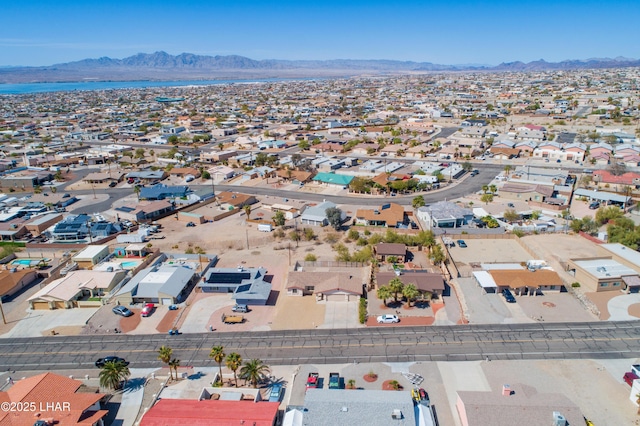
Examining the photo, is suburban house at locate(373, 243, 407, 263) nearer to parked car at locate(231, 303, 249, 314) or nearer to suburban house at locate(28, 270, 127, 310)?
parked car at locate(231, 303, 249, 314)

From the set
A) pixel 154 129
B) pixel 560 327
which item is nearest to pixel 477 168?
pixel 560 327

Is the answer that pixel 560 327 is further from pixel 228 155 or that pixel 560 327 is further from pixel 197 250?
pixel 228 155

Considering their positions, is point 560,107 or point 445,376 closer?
point 445,376

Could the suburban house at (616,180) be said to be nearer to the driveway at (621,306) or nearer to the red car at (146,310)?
the driveway at (621,306)

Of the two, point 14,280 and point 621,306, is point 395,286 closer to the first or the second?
point 621,306

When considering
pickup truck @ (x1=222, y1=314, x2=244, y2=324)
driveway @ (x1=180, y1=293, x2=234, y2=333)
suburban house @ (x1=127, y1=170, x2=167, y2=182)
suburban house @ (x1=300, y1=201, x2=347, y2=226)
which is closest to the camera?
driveway @ (x1=180, y1=293, x2=234, y2=333)

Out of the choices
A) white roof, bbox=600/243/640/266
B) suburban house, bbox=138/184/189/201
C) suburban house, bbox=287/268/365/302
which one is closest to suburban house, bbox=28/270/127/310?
suburban house, bbox=287/268/365/302
